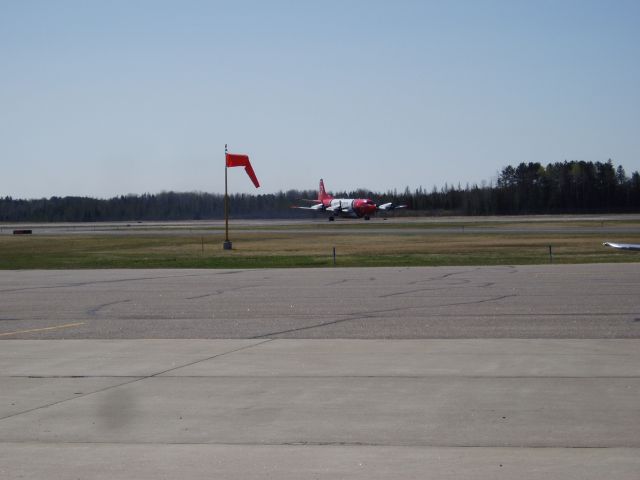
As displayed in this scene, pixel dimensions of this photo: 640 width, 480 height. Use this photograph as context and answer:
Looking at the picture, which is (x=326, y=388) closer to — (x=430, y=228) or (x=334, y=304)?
Result: (x=334, y=304)

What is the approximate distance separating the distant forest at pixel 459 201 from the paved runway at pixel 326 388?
131 m

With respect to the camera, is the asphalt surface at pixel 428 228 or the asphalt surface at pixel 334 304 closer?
the asphalt surface at pixel 334 304

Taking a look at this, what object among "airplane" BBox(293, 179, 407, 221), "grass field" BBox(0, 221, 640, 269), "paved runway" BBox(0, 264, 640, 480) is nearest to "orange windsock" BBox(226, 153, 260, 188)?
"grass field" BBox(0, 221, 640, 269)

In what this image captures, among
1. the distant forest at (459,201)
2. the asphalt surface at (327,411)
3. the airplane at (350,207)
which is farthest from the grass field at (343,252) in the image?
the distant forest at (459,201)

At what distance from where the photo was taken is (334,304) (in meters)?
20.0

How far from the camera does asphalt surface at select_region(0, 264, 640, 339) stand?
51.2 ft

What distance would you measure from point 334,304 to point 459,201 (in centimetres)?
16272

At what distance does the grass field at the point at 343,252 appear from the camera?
38.7 metres

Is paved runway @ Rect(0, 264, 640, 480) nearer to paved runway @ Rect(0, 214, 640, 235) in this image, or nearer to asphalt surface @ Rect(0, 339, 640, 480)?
asphalt surface @ Rect(0, 339, 640, 480)

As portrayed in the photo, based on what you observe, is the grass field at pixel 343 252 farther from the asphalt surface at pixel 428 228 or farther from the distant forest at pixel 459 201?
the distant forest at pixel 459 201

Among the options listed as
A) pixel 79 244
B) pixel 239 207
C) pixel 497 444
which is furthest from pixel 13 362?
pixel 239 207

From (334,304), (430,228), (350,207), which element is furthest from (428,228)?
(334,304)

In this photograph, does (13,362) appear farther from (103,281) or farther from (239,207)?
(239,207)

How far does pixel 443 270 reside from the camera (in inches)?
1229
